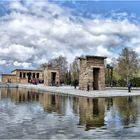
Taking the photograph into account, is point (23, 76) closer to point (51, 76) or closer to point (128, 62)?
point (51, 76)

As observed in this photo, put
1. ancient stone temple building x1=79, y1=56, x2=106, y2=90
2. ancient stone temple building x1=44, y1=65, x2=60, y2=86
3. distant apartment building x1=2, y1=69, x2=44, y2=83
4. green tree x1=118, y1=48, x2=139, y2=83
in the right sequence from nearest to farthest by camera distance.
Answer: ancient stone temple building x1=79, y1=56, x2=106, y2=90 < ancient stone temple building x1=44, y1=65, x2=60, y2=86 < green tree x1=118, y1=48, x2=139, y2=83 < distant apartment building x1=2, y1=69, x2=44, y2=83

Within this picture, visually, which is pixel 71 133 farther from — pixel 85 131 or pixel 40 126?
pixel 40 126

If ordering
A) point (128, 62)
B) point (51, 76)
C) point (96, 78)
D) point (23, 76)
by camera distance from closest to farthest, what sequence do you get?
point (96, 78), point (51, 76), point (128, 62), point (23, 76)

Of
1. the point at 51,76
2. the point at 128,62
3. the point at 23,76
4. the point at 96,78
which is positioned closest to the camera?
the point at 96,78

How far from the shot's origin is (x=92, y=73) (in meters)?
40.3

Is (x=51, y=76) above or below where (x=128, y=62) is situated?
below

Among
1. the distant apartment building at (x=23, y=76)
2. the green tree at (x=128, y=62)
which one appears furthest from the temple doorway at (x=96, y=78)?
the distant apartment building at (x=23, y=76)

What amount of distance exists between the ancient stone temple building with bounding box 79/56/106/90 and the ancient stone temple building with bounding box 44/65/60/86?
72.4 ft

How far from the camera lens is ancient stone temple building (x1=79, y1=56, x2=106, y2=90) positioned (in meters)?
40.1

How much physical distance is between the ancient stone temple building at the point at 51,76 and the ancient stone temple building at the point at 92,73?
22.1m

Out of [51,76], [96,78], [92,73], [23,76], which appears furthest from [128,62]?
[23,76]

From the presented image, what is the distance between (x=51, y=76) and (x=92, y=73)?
2519 cm

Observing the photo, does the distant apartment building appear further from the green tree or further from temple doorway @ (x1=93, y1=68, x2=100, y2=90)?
temple doorway @ (x1=93, y1=68, x2=100, y2=90)

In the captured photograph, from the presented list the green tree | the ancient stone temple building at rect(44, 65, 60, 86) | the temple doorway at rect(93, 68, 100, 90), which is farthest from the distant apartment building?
the temple doorway at rect(93, 68, 100, 90)
